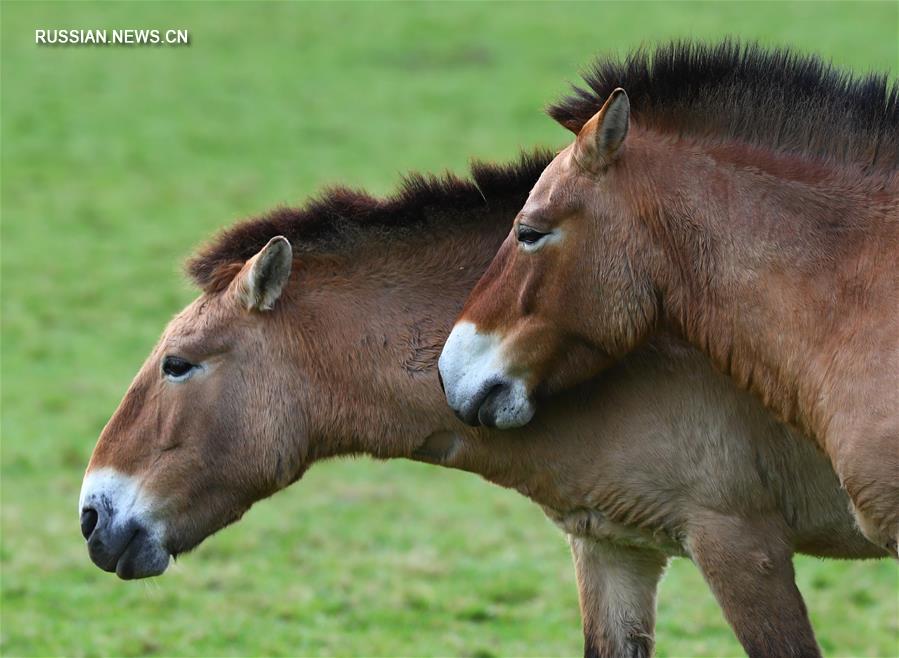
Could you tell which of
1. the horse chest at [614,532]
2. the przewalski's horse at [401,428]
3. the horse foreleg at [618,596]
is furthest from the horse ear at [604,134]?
the horse foreleg at [618,596]

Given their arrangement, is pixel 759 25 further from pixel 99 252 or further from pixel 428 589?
pixel 428 589

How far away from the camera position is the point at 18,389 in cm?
1305

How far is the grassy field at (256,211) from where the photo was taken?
26.6 ft

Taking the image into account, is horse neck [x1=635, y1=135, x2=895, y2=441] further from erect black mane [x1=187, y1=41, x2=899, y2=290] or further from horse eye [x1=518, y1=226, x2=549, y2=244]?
horse eye [x1=518, y1=226, x2=549, y2=244]

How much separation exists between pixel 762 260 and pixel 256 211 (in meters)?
13.5

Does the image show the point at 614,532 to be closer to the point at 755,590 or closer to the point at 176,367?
the point at 755,590

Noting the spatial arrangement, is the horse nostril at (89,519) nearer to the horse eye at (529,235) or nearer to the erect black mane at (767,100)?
the horse eye at (529,235)

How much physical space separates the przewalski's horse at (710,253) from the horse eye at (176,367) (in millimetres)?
1115

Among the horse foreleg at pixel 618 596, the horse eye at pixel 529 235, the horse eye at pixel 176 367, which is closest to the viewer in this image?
the horse eye at pixel 529 235

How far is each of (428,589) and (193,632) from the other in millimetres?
1552

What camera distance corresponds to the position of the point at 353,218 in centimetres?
552

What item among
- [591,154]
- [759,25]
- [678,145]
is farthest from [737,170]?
[759,25]

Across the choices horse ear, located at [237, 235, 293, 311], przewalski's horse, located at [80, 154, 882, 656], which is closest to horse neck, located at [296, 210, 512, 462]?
przewalski's horse, located at [80, 154, 882, 656]

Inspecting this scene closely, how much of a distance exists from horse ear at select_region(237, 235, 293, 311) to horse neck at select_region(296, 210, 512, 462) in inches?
5.5
